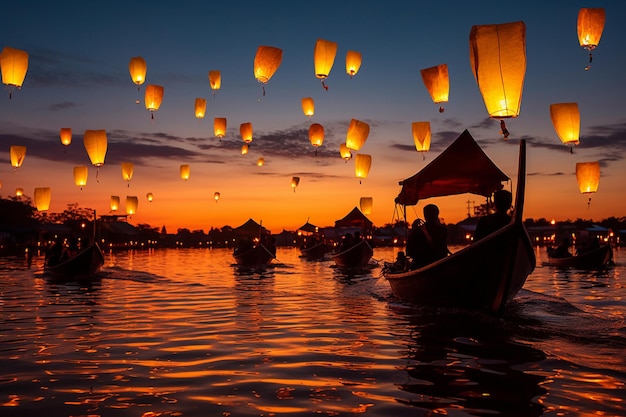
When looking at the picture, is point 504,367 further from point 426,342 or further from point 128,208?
point 128,208

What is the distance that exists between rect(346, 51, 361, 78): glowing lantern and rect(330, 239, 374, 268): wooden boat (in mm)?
8343

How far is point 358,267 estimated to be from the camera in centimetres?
2481

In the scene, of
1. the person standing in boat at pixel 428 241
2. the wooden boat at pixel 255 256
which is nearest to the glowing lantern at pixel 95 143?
the wooden boat at pixel 255 256

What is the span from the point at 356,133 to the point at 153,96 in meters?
7.32

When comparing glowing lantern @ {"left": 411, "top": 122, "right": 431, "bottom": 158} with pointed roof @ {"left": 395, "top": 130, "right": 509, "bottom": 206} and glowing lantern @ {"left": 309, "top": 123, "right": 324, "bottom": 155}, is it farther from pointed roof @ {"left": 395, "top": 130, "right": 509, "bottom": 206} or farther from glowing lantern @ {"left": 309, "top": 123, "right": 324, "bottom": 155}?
glowing lantern @ {"left": 309, "top": 123, "right": 324, "bottom": 155}

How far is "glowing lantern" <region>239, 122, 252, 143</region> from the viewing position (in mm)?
23562

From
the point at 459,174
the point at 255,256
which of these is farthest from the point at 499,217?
the point at 255,256

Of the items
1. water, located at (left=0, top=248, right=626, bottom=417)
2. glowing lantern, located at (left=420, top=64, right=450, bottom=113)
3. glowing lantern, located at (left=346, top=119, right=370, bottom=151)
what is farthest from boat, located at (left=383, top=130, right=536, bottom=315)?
glowing lantern, located at (left=346, top=119, right=370, bottom=151)

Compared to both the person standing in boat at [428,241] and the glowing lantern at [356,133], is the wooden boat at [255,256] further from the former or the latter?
the person standing in boat at [428,241]

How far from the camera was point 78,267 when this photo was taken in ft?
58.4

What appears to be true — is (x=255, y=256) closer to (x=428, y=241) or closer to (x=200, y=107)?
(x=200, y=107)

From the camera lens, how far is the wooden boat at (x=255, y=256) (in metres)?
26.3

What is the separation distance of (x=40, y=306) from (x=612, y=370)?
9.74 meters

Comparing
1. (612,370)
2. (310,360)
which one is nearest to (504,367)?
(612,370)
